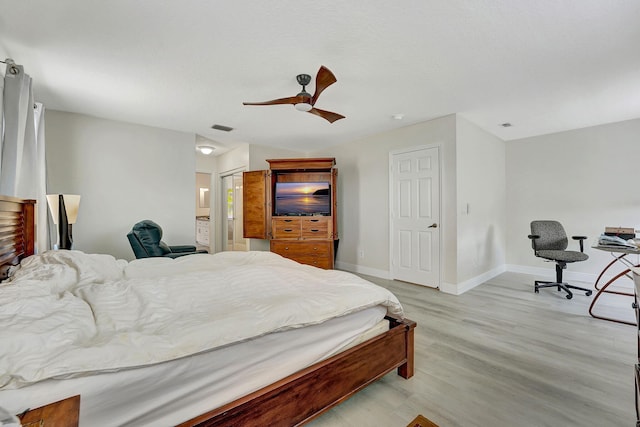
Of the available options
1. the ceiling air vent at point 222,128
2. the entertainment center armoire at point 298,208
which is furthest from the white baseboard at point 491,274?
the ceiling air vent at point 222,128

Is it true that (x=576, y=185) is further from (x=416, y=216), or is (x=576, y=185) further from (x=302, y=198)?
(x=302, y=198)

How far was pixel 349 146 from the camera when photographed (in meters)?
5.00

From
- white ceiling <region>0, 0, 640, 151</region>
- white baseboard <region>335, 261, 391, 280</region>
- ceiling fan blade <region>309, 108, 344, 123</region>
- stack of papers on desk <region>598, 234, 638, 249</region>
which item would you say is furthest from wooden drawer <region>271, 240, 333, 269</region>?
stack of papers on desk <region>598, 234, 638, 249</region>

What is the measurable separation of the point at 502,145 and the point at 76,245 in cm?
682

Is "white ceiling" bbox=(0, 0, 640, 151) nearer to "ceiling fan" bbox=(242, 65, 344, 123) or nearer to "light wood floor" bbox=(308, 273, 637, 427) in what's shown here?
"ceiling fan" bbox=(242, 65, 344, 123)

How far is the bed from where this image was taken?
2.81ft

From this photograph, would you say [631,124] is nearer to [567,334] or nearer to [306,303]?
[567,334]

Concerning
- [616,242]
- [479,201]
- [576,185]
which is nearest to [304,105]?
[479,201]

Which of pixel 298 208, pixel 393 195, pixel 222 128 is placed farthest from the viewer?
pixel 298 208

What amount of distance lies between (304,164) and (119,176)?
2716mm

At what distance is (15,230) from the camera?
1913 mm

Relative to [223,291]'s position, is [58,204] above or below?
above

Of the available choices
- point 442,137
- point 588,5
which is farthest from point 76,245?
point 588,5

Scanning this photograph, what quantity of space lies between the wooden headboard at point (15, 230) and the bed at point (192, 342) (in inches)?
0.8
